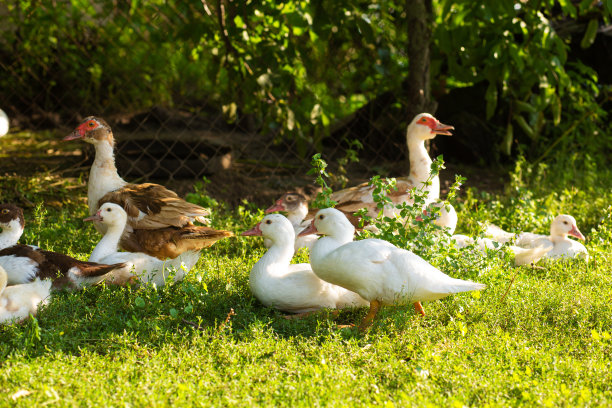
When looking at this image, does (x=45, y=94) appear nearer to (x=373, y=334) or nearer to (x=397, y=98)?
(x=397, y=98)

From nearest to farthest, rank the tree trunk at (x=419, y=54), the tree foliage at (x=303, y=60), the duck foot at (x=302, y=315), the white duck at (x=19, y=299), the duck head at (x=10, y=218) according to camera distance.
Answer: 1. the white duck at (x=19, y=299)
2. the duck foot at (x=302, y=315)
3. the duck head at (x=10, y=218)
4. the tree foliage at (x=303, y=60)
5. the tree trunk at (x=419, y=54)

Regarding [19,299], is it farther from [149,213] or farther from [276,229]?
[276,229]

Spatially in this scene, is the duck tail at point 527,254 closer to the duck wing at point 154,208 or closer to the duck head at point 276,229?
the duck head at point 276,229

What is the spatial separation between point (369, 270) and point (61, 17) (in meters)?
6.72

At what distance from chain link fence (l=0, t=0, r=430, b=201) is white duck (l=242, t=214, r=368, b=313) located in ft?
7.44

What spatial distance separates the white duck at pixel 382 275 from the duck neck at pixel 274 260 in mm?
340

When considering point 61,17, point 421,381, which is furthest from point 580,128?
point 61,17

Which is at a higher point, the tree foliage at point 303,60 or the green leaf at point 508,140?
the tree foliage at point 303,60

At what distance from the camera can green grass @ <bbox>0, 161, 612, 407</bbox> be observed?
9.80 feet

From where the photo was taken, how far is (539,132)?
7914mm

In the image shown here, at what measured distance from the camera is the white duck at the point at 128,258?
4.27 m

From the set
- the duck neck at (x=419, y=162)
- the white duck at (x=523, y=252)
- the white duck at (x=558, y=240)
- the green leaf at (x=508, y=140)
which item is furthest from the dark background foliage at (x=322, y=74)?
the white duck at (x=523, y=252)

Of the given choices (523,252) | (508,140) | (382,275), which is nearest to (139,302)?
(382,275)

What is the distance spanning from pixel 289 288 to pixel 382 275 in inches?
23.3
